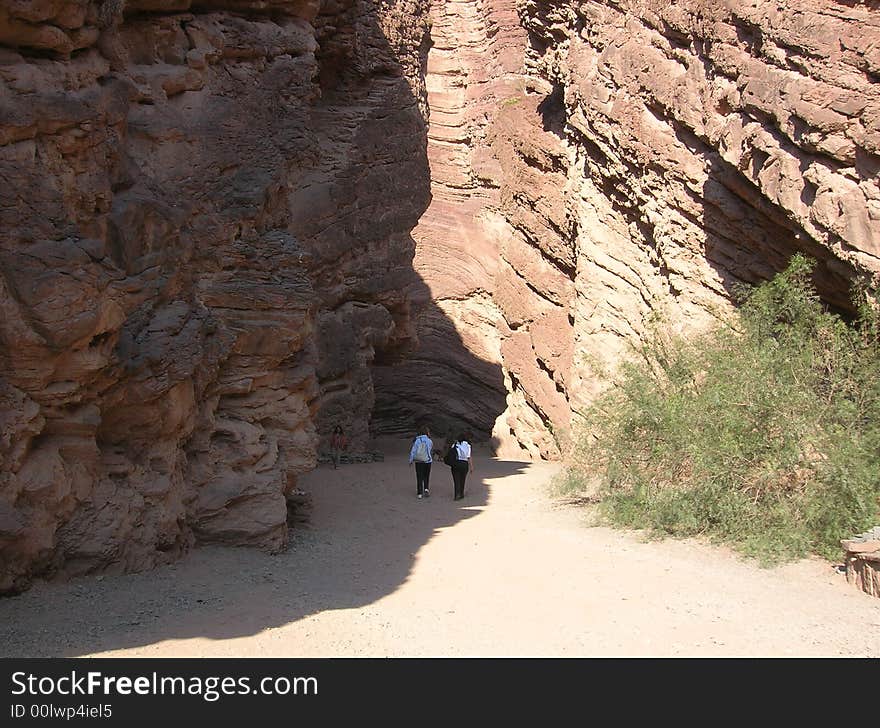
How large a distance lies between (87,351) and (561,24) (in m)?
12.9

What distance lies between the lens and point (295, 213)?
14.3 m

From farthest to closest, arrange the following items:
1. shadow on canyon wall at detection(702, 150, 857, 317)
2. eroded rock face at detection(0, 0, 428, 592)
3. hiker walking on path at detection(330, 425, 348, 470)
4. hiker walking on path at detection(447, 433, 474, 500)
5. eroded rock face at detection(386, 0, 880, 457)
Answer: hiker walking on path at detection(330, 425, 348, 470) → hiker walking on path at detection(447, 433, 474, 500) → shadow on canyon wall at detection(702, 150, 857, 317) → eroded rock face at detection(386, 0, 880, 457) → eroded rock face at detection(0, 0, 428, 592)

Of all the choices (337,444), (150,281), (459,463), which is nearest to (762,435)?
(459,463)

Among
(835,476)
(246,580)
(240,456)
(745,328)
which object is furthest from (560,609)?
(745,328)

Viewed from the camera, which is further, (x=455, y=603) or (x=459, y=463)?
(x=459, y=463)

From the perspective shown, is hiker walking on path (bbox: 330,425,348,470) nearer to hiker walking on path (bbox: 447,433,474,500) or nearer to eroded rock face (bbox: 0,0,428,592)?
hiker walking on path (bbox: 447,433,474,500)

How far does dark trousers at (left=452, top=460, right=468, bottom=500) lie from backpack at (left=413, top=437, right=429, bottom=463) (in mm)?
424

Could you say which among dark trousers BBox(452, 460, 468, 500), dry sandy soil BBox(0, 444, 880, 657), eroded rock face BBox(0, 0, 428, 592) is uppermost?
eroded rock face BBox(0, 0, 428, 592)

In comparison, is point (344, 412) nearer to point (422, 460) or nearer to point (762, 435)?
point (422, 460)

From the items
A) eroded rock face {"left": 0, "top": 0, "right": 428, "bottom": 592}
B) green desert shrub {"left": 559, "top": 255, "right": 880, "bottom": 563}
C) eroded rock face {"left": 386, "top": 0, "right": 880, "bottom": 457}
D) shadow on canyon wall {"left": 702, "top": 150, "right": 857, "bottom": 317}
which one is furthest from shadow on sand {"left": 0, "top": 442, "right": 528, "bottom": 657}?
eroded rock face {"left": 386, "top": 0, "right": 880, "bottom": 457}

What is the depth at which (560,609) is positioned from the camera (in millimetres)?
6336

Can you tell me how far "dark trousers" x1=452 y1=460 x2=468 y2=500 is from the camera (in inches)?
473

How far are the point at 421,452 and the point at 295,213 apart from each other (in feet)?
15.7

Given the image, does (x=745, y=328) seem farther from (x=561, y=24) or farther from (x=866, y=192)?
(x=561, y=24)
